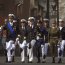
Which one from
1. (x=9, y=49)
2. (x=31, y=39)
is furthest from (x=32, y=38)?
(x=9, y=49)

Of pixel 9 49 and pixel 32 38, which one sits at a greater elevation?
pixel 32 38

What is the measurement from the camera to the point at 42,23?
23750 millimetres

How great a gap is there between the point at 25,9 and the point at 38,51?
7557 millimetres

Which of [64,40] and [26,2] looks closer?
[64,40]

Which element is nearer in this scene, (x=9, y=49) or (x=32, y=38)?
(x=9, y=49)

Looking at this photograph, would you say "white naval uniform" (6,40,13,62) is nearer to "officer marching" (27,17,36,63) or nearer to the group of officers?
the group of officers

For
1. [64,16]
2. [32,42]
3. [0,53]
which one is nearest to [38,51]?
[32,42]

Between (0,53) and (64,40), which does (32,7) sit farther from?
(64,40)

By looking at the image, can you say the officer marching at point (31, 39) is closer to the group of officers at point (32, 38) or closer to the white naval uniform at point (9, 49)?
the group of officers at point (32, 38)

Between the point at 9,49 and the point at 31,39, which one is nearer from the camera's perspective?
the point at 9,49

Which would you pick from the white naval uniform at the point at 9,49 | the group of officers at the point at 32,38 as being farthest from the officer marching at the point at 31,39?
the white naval uniform at the point at 9,49

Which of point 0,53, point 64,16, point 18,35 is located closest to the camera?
point 18,35

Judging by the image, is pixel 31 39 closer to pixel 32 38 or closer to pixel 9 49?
pixel 32 38

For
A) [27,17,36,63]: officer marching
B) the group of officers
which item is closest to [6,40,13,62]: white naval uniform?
the group of officers
